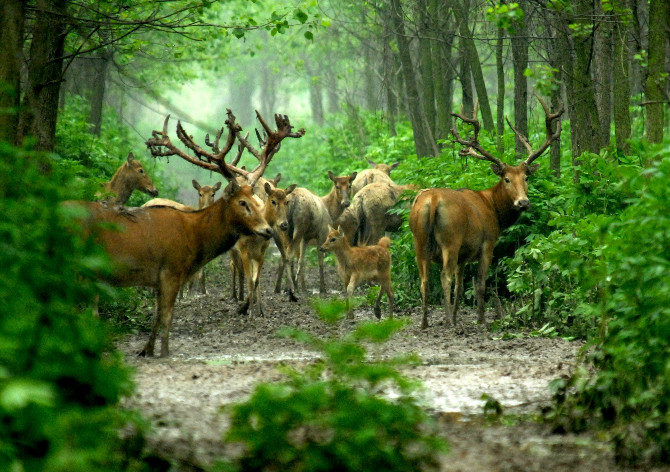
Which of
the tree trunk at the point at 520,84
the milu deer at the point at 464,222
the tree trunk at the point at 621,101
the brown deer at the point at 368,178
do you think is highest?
the tree trunk at the point at 520,84

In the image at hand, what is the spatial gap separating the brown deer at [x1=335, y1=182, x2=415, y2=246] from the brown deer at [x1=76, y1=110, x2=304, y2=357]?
24.5 ft

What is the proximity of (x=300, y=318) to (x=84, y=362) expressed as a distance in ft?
33.6

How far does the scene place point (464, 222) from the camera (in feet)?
43.2

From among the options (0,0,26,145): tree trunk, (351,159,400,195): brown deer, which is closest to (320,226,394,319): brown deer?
(351,159,400,195): brown deer

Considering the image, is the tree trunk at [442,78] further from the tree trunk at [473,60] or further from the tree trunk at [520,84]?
the tree trunk at [520,84]

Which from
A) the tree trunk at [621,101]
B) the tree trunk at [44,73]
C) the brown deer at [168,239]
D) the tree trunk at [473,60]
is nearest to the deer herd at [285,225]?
the brown deer at [168,239]

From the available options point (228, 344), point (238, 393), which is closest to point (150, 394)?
point (238, 393)

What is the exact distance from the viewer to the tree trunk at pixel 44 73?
9992mm

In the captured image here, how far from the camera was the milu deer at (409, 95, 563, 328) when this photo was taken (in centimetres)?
1305

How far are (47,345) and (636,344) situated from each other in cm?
379

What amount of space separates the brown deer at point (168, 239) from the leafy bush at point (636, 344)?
477 cm

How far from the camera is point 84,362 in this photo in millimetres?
4387

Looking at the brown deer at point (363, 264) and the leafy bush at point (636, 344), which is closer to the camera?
the leafy bush at point (636, 344)

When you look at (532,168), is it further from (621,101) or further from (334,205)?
(334,205)
